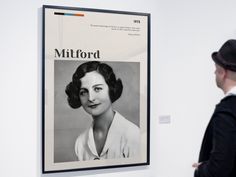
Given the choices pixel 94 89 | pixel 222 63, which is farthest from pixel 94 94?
pixel 222 63

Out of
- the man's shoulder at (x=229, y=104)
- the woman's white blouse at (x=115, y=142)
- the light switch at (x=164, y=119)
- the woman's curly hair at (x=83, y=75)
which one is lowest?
the woman's white blouse at (x=115, y=142)

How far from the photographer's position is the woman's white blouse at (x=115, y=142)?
7.48 feet

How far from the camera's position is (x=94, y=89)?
229 centimetres

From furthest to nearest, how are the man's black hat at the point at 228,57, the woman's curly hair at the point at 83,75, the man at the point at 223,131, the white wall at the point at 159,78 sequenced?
the woman's curly hair at the point at 83,75
the white wall at the point at 159,78
the man's black hat at the point at 228,57
the man at the point at 223,131

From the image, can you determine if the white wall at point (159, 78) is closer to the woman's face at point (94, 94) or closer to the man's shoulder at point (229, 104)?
the woman's face at point (94, 94)

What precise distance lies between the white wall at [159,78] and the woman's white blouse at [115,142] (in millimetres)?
117

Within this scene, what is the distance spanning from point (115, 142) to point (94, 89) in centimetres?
38

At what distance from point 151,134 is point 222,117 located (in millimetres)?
952

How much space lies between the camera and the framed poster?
219 centimetres

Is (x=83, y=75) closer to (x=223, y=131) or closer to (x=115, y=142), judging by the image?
(x=115, y=142)

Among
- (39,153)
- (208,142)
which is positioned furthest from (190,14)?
(39,153)

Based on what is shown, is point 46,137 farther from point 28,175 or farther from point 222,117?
point 222,117

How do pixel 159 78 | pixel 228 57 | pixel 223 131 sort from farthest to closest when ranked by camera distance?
1. pixel 159 78
2. pixel 228 57
3. pixel 223 131

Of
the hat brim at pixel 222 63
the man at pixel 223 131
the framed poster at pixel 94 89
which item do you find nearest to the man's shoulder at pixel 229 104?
the man at pixel 223 131
